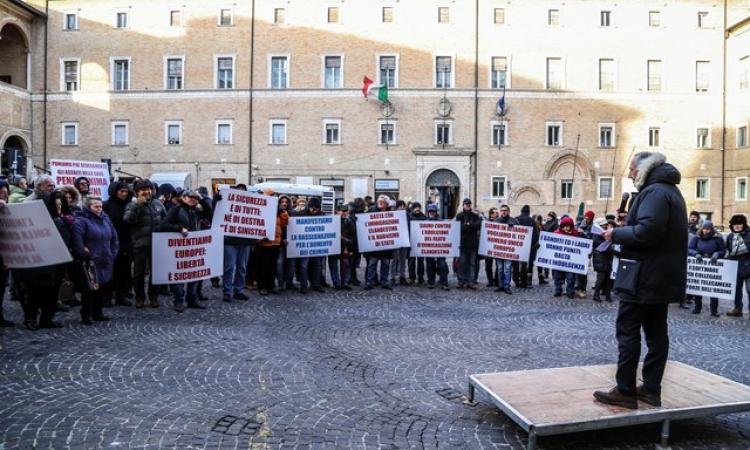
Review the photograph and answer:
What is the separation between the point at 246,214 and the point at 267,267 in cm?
143

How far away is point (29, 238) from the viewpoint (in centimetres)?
713

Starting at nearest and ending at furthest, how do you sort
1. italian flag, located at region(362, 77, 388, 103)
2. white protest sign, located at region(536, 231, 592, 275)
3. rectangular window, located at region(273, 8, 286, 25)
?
white protest sign, located at region(536, 231, 592, 275)
italian flag, located at region(362, 77, 388, 103)
rectangular window, located at region(273, 8, 286, 25)

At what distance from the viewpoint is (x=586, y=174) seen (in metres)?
36.9

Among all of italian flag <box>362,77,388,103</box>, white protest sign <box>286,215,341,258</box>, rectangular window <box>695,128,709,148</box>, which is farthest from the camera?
rectangular window <box>695,128,709,148</box>

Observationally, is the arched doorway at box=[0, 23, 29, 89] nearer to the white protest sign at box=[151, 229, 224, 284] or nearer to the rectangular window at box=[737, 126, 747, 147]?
the white protest sign at box=[151, 229, 224, 284]

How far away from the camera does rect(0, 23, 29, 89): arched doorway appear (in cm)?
3822

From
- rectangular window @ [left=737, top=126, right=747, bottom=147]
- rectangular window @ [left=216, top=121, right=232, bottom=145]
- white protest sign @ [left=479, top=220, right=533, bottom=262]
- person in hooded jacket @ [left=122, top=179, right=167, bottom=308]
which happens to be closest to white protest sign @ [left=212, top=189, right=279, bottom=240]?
person in hooded jacket @ [left=122, top=179, right=167, bottom=308]

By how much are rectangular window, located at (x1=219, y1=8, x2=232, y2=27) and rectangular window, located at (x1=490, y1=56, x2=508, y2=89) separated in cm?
1735

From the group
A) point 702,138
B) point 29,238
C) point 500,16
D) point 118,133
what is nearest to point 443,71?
point 500,16

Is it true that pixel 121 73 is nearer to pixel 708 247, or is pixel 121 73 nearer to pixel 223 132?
pixel 223 132

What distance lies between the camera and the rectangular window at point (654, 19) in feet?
121

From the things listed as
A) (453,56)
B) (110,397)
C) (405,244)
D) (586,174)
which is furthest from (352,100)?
(110,397)

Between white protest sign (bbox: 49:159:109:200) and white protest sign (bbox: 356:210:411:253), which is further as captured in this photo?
white protest sign (bbox: 356:210:411:253)

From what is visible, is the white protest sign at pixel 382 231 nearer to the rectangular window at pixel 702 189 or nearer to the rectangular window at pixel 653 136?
the rectangular window at pixel 653 136
